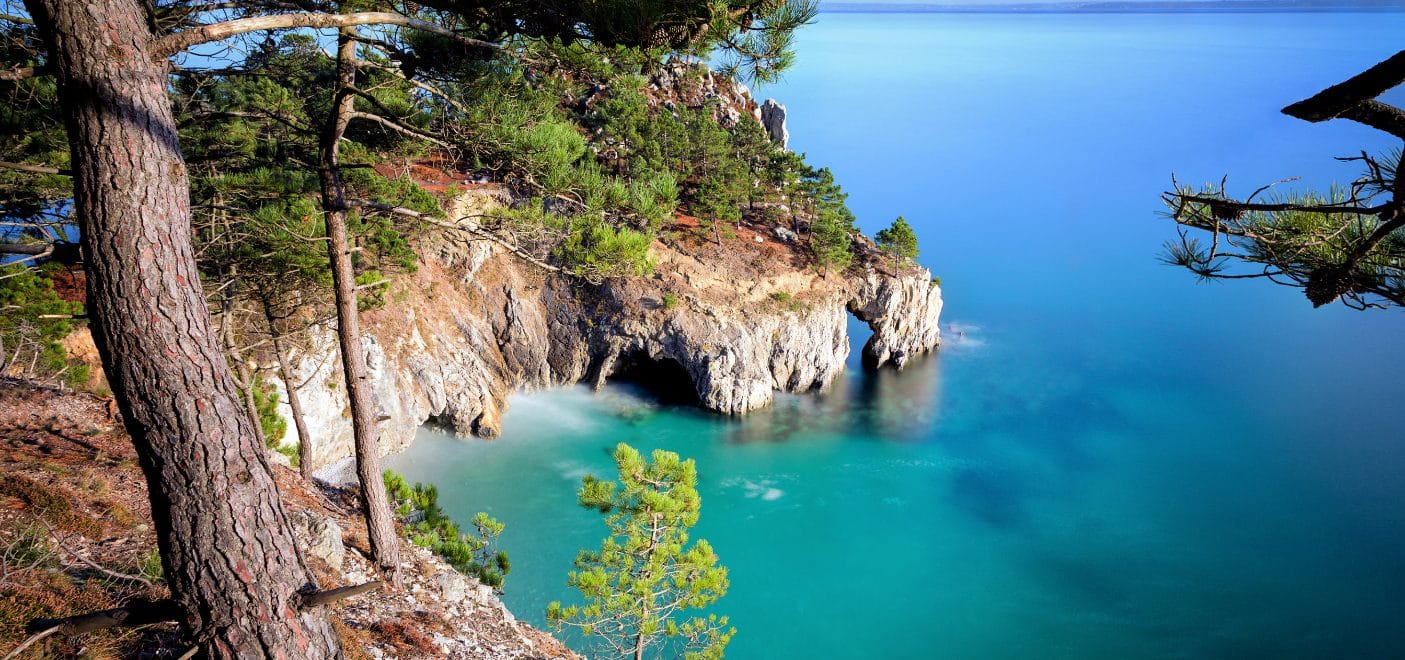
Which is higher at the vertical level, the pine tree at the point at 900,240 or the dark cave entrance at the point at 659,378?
the pine tree at the point at 900,240

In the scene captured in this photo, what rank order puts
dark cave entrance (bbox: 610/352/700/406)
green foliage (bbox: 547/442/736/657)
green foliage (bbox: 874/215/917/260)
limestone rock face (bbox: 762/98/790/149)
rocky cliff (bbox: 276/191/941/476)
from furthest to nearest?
limestone rock face (bbox: 762/98/790/149) < green foliage (bbox: 874/215/917/260) < dark cave entrance (bbox: 610/352/700/406) < rocky cliff (bbox: 276/191/941/476) < green foliage (bbox: 547/442/736/657)

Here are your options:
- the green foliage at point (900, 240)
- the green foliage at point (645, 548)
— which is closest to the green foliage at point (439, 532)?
the green foliage at point (645, 548)

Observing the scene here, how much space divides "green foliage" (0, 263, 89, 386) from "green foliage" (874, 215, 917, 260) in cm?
2150

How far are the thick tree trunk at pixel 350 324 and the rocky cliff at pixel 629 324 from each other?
1265 cm

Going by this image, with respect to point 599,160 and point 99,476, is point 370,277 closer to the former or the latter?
point 99,476

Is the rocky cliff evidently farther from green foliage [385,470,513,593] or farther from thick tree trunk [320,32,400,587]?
thick tree trunk [320,32,400,587]

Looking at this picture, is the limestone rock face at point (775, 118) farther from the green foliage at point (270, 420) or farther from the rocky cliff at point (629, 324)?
the green foliage at point (270, 420)

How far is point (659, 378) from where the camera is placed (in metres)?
25.2

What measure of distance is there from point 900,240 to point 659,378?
957 cm

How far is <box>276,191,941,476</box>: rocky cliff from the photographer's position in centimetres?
1993

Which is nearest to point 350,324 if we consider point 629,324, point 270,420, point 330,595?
point 330,595

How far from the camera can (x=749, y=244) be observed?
973 inches

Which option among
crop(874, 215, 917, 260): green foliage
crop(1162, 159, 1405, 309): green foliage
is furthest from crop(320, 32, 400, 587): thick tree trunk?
crop(874, 215, 917, 260): green foliage

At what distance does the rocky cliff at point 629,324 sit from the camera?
1993cm
